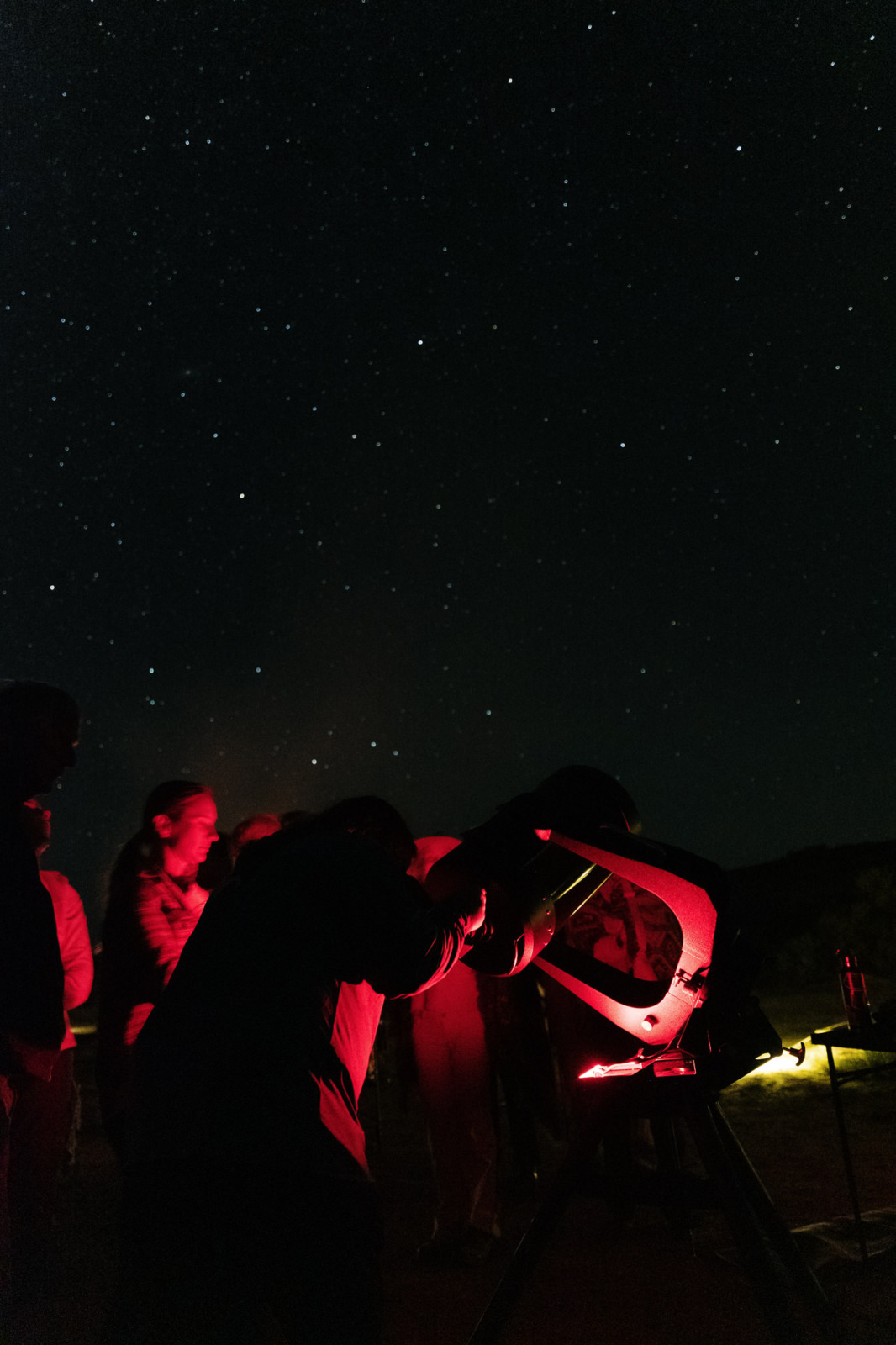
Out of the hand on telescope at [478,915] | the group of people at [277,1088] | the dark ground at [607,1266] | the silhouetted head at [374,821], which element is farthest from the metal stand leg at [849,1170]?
the group of people at [277,1088]

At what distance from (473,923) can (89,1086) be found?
835 centimetres

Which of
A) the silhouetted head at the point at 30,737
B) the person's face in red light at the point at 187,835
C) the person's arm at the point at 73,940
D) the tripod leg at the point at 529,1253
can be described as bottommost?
the tripod leg at the point at 529,1253

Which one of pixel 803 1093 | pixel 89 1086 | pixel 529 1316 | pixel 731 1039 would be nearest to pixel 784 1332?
pixel 731 1039

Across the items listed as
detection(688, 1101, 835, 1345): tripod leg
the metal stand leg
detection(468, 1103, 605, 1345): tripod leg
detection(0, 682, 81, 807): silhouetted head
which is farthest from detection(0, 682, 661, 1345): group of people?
the metal stand leg

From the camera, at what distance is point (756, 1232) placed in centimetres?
188

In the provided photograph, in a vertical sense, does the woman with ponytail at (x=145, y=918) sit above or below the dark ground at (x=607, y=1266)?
above

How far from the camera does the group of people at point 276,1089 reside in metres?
1.49

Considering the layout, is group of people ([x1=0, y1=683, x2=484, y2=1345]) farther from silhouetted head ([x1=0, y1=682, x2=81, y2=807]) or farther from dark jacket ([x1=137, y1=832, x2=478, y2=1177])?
silhouetted head ([x1=0, y1=682, x2=81, y2=807])

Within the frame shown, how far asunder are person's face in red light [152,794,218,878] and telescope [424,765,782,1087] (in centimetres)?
154

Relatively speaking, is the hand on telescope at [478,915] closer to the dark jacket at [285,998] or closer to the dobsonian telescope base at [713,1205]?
the dark jacket at [285,998]

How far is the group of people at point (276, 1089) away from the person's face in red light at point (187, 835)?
1546 millimetres

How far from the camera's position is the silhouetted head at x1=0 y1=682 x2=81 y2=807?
2660 millimetres

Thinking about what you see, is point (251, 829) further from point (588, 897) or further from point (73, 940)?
point (588, 897)

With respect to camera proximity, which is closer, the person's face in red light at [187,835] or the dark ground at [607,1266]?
the dark ground at [607,1266]
